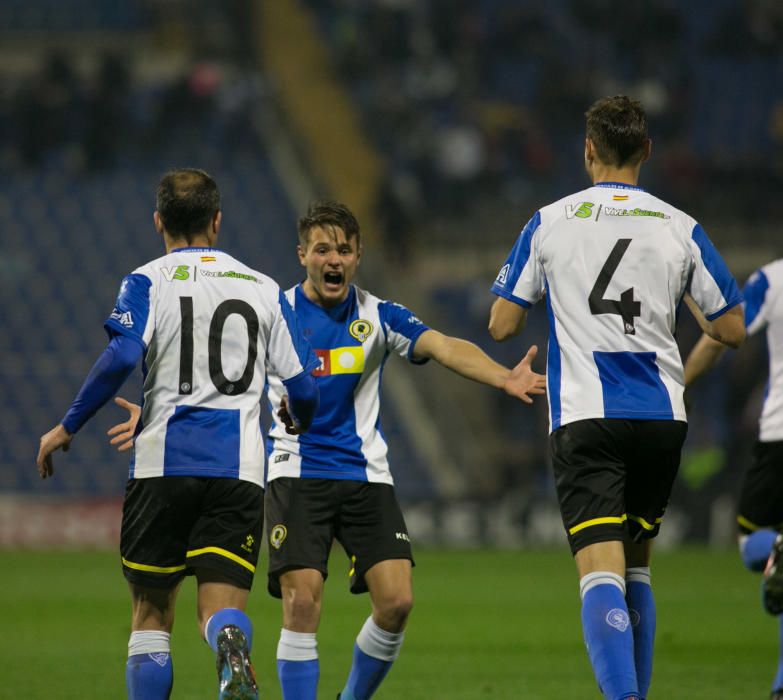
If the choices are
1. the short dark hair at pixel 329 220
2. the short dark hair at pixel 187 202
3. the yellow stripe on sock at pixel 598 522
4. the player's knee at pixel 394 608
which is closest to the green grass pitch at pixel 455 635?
the player's knee at pixel 394 608

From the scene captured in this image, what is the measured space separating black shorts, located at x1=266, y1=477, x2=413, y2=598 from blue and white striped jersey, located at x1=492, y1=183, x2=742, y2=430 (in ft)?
3.30

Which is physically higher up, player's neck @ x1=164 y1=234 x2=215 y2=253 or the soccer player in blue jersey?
player's neck @ x1=164 y1=234 x2=215 y2=253

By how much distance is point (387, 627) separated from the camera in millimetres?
5660

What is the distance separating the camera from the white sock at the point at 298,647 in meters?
Answer: 5.47

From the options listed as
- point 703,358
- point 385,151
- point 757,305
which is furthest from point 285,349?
point 385,151

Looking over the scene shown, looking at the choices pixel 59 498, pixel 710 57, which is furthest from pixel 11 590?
pixel 710 57

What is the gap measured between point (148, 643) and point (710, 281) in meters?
2.34

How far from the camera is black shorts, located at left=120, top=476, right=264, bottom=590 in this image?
4.91 metres

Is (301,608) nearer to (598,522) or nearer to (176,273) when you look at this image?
(598,522)

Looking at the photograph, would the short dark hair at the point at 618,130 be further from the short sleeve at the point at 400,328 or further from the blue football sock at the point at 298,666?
the blue football sock at the point at 298,666

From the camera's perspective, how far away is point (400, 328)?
5895 mm

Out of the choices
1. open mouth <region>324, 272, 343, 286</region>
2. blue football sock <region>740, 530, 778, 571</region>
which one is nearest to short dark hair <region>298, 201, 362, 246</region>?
open mouth <region>324, 272, 343, 286</region>

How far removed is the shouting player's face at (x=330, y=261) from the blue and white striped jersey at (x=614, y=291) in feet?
3.08

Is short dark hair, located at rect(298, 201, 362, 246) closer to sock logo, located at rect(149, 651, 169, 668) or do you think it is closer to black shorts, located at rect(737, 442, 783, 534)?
sock logo, located at rect(149, 651, 169, 668)
